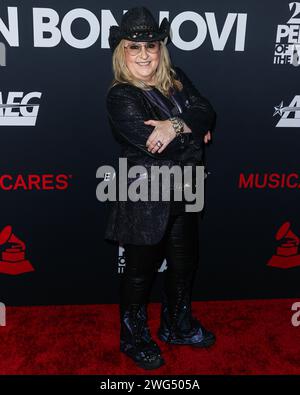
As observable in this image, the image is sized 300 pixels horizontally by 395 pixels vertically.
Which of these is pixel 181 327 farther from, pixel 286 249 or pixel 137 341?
pixel 286 249

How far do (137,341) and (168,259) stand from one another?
457 mm

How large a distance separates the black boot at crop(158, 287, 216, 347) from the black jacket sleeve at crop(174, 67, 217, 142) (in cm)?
91

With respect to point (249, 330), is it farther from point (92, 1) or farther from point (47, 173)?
point (92, 1)

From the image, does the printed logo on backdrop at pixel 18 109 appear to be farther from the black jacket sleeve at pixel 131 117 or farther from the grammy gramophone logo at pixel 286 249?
the grammy gramophone logo at pixel 286 249

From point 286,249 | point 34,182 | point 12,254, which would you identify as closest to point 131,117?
point 34,182

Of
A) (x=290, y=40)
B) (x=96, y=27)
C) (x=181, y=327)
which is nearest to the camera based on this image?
(x=96, y=27)

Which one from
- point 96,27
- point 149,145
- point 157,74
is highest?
point 96,27

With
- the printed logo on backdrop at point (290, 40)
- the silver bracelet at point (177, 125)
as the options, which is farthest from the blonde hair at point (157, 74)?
the printed logo on backdrop at point (290, 40)

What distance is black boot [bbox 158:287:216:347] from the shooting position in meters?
2.60

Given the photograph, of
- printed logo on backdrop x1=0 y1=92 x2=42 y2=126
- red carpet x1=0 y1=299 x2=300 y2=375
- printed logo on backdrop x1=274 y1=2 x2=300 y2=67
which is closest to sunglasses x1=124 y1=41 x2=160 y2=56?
printed logo on backdrop x1=0 y1=92 x2=42 y2=126

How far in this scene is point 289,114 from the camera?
2.65 meters

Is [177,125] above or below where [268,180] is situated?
above

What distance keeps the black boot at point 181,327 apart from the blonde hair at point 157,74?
43.3 inches
